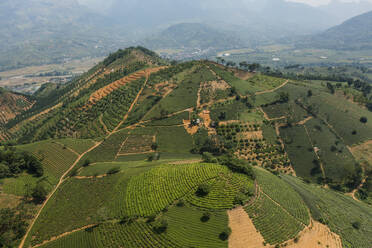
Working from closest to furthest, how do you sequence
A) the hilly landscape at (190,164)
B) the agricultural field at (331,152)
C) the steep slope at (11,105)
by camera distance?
the hilly landscape at (190,164) < the agricultural field at (331,152) < the steep slope at (11,105)

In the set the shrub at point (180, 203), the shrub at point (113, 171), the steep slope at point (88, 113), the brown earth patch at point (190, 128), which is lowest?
the shrub at point (180, 203)

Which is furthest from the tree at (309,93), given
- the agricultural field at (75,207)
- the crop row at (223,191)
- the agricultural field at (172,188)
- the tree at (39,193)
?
the tree at (39,193)

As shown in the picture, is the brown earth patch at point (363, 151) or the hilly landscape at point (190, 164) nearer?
the hilly landscape at point (190, 164)

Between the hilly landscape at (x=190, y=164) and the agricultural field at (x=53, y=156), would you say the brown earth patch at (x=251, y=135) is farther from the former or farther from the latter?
the agricultural field at (x=53, y=156)

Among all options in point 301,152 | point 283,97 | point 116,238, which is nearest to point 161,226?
point 116,238

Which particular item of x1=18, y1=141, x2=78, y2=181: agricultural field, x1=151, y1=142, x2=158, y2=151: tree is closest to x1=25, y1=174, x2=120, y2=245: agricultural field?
x1=18, y1=141, x2=78, y2=181: agricultural field

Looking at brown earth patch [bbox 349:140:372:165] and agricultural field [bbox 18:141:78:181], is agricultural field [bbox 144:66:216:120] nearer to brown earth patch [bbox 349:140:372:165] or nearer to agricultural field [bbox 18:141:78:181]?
agricultural field [bbox 18:141:78:181]

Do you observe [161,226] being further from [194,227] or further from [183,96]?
[183,96]
